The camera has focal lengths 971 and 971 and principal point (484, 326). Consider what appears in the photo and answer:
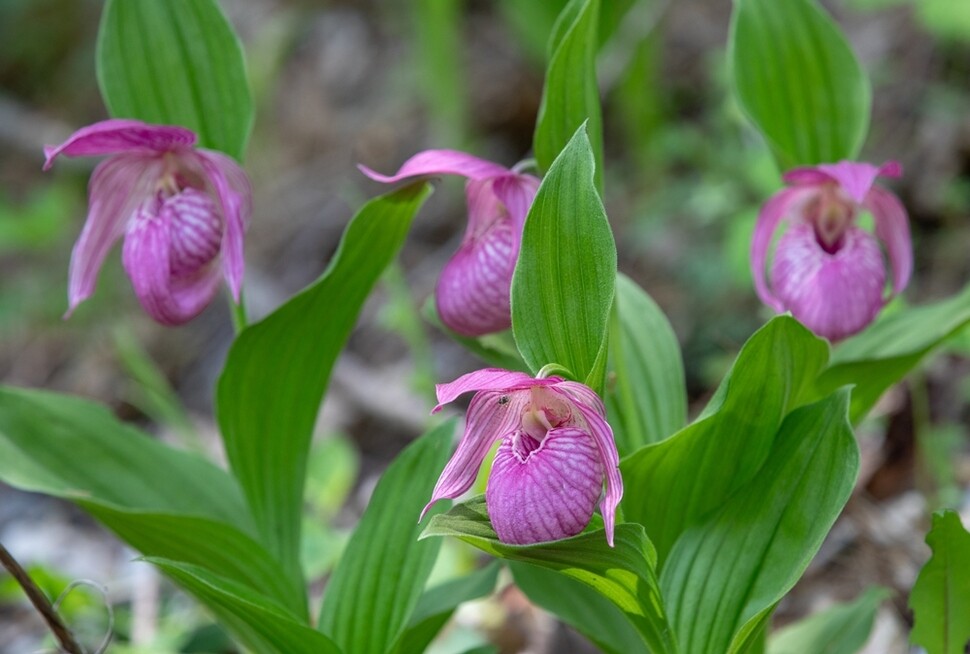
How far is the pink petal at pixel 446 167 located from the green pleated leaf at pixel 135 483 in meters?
0.57

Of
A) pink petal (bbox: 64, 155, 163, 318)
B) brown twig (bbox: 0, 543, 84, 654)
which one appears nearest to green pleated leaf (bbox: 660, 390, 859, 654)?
brown twig (bbox: 0, 543, 84, 654)

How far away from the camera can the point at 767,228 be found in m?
1.51


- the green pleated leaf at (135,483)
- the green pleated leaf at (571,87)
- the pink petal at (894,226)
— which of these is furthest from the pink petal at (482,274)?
the pink petal at (894,226)

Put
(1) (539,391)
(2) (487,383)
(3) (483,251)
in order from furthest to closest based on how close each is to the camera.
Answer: (3) (483,251), (1) (539,391), (2) (487,383)

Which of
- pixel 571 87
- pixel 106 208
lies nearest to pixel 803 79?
pixel 571 87

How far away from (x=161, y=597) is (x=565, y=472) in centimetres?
176

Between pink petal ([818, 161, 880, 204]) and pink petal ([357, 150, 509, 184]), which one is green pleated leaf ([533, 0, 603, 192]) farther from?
pink petal ([818, 161, 880, 204])

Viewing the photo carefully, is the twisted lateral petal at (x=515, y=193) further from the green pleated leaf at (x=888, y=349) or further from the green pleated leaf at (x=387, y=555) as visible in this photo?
the green pleated leaf at (x=888, y=349)

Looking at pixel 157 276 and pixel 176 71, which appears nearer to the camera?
pixel 157 276

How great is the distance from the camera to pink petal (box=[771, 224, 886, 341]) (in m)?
1.34

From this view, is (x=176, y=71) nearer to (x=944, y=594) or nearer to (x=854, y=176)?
(x=854, y=176)

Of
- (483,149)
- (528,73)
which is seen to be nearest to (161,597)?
(483,149)

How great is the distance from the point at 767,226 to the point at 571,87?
0.46m

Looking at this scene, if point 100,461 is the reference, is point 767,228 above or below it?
above
